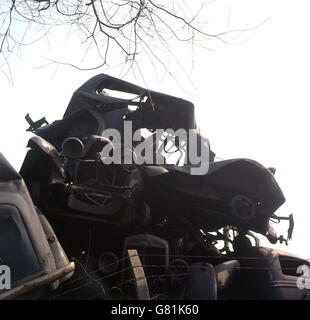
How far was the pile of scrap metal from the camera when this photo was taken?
407 cm

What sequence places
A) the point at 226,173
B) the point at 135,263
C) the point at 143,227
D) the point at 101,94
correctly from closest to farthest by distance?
1. the point at 135,263
2. the point at 143,227
3. the point at 226,173
4. the point at 101,94

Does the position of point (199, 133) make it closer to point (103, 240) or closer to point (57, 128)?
point (57, 128)

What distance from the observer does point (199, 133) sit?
300 inches

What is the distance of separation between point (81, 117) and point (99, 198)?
7.78 ft

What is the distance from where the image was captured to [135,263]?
174 inches

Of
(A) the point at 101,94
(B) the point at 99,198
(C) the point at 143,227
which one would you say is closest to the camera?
(B) the point at 99,198

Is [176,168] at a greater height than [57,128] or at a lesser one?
lesser

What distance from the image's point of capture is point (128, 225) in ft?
18.2

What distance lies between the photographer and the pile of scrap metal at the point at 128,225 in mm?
4074

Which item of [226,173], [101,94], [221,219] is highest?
[101,94]

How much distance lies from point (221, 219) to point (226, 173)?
0.63 meters
